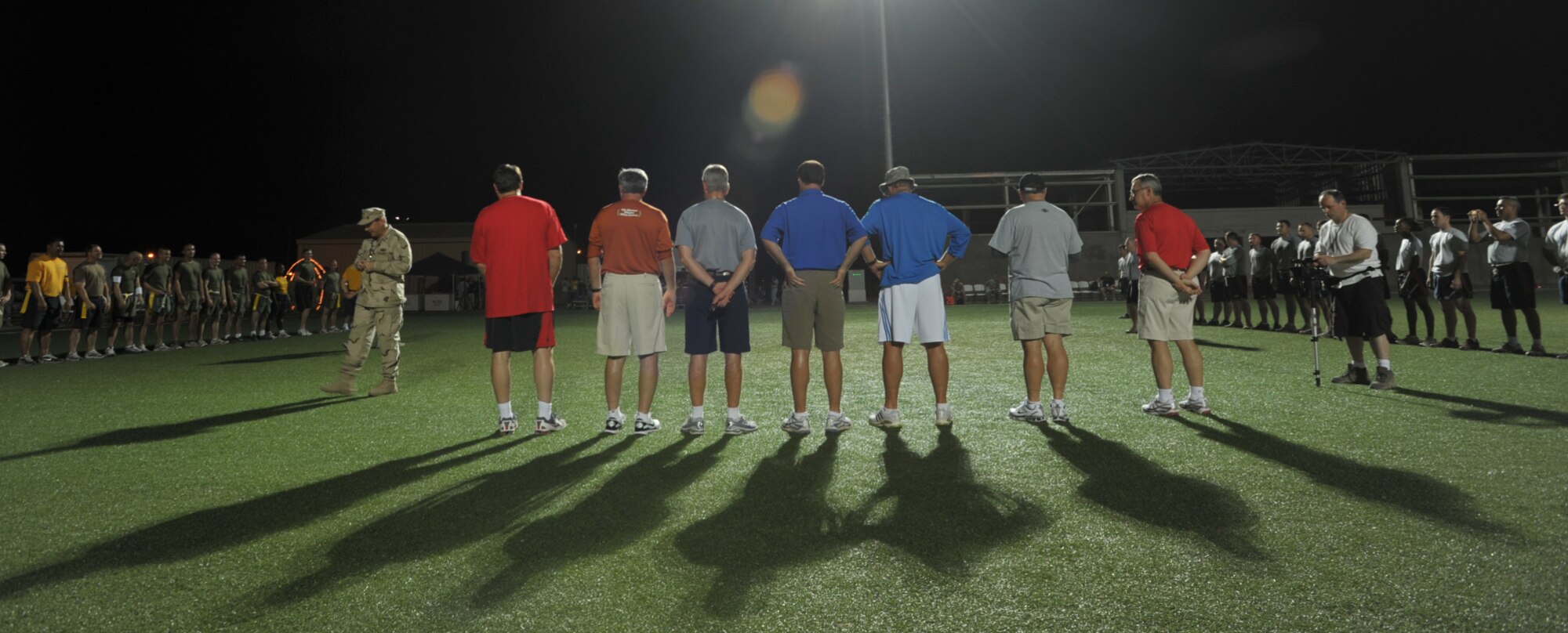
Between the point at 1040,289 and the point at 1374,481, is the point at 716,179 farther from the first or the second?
the point at 1374,481

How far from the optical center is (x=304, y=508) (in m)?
3.73

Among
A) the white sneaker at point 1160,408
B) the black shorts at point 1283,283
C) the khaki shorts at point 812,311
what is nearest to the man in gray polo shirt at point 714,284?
the khaki shorts at point 812,311

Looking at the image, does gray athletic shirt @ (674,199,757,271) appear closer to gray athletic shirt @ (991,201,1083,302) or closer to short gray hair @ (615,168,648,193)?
short gray hair @ (615,168,648,193)

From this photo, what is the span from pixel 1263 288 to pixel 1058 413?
36.0 ft

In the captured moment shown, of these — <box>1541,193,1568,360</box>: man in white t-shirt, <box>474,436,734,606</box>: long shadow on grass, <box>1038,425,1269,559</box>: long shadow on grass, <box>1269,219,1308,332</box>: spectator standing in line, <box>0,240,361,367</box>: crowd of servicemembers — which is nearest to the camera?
<box>474,436,734,606</box>: long shadow on grass

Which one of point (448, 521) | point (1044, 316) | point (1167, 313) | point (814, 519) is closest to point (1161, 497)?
point (814, 519)

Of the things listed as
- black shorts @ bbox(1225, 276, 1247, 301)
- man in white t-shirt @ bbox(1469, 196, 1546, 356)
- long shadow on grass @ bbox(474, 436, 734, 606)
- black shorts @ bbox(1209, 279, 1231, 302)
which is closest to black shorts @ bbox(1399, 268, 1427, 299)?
man in white t-shirt @ bbox(1469, 196, 1546, 356)

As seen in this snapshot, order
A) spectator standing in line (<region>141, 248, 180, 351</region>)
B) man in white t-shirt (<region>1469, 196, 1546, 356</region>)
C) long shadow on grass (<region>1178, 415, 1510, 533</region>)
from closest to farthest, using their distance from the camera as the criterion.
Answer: long shadow on grass (<region>1178, 415, 1510, 533</region>), man in white t-shirt (<region>1469, 196, 1546, 356</region>), spectator standing in line (<region>141, 248, 180, 351</region>)

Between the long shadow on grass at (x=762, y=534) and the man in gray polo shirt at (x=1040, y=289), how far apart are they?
7.62ft

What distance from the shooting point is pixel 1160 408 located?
584 centimetres

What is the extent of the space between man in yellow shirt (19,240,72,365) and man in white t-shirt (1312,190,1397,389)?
16.0 meters

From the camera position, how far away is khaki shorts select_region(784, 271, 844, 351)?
555 cm

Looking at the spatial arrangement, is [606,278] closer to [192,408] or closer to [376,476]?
[376,476]

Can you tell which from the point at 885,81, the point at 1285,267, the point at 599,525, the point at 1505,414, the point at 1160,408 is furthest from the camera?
the point at 885,81
